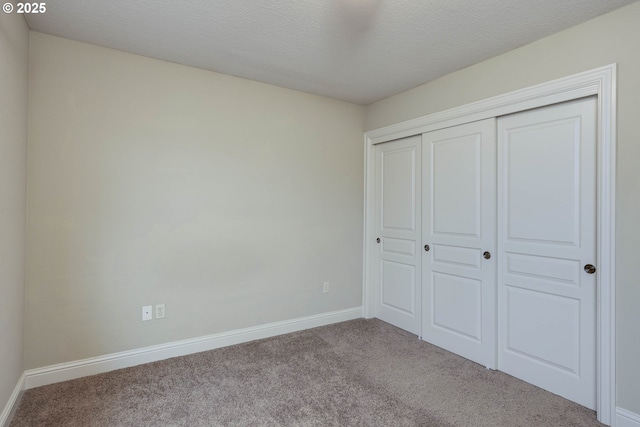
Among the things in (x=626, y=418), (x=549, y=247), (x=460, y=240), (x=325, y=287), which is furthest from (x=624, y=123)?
(x=325, y=287)

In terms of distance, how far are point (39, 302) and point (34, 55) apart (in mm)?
1720

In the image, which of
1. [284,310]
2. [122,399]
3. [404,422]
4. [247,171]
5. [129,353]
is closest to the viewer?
[404,422]

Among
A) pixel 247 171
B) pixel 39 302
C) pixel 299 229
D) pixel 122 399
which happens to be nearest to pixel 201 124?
pixel 247 171

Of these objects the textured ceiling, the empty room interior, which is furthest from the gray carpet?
the textured ceiling

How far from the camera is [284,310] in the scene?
130 inches

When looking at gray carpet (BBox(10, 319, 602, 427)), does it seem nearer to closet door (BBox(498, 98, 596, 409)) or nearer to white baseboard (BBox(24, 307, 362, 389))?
white baseboard (BBox(24, 307, 362, 389))

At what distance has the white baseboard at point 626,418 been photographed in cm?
183

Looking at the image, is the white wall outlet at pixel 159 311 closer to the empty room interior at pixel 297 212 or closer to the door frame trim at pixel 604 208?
the empty room interior at pixel 297 212

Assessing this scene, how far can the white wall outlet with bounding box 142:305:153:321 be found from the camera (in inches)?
103

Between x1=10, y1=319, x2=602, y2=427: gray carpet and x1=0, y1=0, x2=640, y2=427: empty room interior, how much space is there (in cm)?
2

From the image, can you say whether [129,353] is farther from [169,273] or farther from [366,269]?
[366,269]

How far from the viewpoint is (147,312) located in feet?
8.66

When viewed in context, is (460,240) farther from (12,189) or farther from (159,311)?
(12,189)

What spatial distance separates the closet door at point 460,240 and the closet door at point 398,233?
0.15 m
